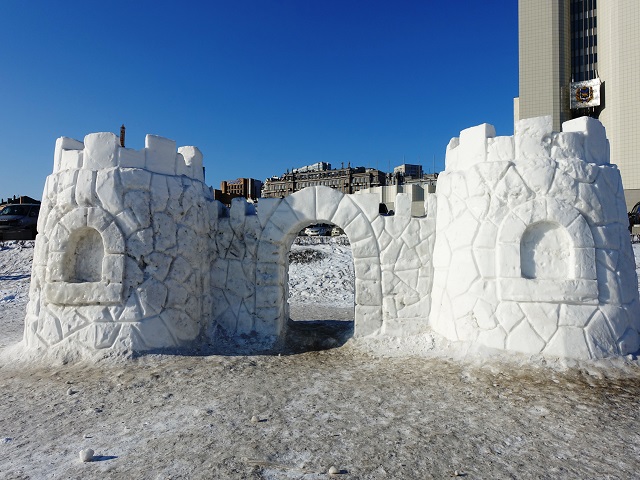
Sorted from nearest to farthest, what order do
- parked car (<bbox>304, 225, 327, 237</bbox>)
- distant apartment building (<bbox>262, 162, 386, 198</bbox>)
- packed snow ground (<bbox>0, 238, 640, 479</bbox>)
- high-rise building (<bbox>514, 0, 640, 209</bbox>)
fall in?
packed snow ground (<bbox>0, 238, 640, 479</bbox>) → parked car (<bbox>304, 225, 327, 237</bbox>) → high-rise building (<bbox>514, 0, 640, 209</bbox>) → distant apartment building (<bbox>262, 162, 386, 198</bbox>)

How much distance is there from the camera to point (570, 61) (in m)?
33.5

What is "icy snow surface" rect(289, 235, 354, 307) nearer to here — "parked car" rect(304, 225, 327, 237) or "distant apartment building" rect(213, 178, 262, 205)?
"distant apartment building" rect(213, 178, 262, 205)

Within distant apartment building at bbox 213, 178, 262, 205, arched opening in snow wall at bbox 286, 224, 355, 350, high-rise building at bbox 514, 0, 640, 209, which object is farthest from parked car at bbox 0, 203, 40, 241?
high-rise building at bbox 514, 0, 640, 209

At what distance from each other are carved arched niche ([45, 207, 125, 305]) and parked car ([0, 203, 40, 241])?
13.4 metres

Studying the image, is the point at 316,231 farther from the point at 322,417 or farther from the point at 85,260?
the point at 322,417

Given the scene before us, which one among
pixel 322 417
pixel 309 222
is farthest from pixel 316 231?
pixel 322 417

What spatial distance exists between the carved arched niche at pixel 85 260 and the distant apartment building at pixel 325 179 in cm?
4991

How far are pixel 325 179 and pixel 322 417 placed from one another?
57.2m

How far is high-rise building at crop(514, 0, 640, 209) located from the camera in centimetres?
3098

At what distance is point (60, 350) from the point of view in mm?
5098

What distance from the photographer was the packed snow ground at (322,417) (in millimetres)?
2840

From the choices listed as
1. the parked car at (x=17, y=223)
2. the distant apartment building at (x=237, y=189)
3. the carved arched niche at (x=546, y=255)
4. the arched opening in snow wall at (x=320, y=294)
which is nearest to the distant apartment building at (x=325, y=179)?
the distant apartment building at (x=237, y=189)

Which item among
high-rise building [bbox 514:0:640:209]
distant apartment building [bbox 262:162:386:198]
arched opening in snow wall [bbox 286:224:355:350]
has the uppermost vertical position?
high-rise building [bbox 514:0:640:209]

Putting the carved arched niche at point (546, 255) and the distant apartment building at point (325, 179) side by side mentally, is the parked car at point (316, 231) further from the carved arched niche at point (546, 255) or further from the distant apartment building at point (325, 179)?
the distant apartment building at point (325, 179)
